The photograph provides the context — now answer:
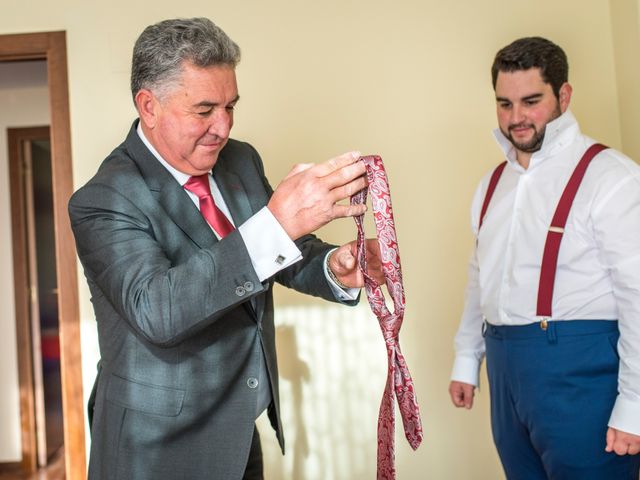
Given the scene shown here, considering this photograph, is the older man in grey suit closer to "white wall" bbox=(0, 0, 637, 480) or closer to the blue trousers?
the blue trousers

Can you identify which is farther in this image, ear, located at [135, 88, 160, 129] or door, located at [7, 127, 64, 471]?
door, located at [7, 127, 64, 471]

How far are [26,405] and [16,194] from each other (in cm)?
142

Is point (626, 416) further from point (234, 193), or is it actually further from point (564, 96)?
point (234, 193)

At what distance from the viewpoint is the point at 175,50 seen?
4.61 ft

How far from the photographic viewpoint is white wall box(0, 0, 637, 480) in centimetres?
284

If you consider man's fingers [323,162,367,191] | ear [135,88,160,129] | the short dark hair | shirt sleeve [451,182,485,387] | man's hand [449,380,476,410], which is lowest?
man's hand [449,380,476,410]

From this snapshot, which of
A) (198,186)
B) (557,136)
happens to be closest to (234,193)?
(198,186)

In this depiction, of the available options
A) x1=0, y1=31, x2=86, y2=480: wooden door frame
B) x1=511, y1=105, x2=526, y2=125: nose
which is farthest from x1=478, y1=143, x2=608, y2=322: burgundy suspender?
x1=0, y1=31, x2=86, y2=480: wooden door frame

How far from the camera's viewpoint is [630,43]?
2590mm

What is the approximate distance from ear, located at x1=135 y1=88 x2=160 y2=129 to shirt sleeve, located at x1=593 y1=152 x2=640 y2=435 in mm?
1161

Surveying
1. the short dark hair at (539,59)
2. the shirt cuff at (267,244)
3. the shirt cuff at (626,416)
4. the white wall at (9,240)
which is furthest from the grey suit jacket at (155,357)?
the white wall at (9,240)

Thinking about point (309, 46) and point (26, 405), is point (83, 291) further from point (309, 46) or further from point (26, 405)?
point (26, 405)

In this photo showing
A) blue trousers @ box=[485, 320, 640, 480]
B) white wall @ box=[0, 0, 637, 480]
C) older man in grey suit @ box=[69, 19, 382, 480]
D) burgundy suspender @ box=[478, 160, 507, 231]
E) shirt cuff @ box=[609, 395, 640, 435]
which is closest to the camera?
older man in grey suit @ box=[69, 19, 382, 480]

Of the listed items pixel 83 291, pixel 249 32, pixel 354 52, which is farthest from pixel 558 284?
pixel 83 291
